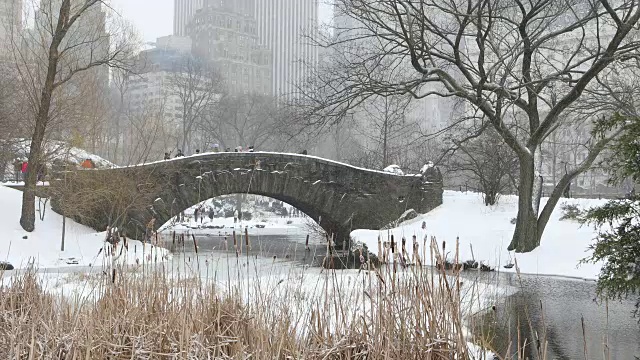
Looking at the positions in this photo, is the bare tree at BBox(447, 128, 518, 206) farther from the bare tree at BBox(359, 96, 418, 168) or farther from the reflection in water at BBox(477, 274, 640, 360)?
the reflection in water at BBox(477, 274, 640, 360)

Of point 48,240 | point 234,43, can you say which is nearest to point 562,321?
point 48,240

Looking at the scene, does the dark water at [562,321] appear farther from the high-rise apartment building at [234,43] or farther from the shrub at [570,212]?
the high-rise apartment building at [234,43]

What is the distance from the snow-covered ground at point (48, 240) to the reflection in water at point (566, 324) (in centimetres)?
764

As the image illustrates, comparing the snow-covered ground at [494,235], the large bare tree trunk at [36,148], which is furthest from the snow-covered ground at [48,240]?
the snow-covered ground at [494,235]

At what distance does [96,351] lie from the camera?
3.33 metres

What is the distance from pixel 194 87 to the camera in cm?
3875

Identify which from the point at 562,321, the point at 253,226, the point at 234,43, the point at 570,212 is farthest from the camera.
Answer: the point at 234,43

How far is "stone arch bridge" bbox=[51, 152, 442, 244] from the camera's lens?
15.4 meters

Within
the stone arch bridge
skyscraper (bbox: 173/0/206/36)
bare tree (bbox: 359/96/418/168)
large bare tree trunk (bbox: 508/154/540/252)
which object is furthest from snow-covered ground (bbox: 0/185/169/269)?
skyscraper (bbox: 173/0/206/36)

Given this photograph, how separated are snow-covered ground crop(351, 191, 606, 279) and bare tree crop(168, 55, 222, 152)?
2035 cm

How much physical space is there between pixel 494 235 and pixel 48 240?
33.0 feet

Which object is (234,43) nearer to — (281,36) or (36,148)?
(281,36)

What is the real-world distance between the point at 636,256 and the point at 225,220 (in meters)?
29.2

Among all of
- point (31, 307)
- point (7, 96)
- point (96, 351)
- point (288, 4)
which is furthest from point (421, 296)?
point (288, 4)
